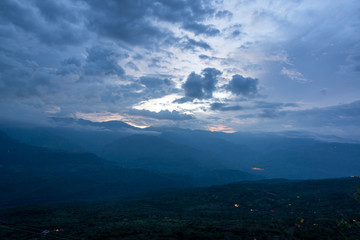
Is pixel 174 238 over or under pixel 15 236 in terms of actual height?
over

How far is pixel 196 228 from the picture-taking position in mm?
39156

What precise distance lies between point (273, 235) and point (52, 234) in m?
44.0

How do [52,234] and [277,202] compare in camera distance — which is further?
[277,202]

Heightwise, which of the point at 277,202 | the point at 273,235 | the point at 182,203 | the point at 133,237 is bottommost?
the point at 182,203

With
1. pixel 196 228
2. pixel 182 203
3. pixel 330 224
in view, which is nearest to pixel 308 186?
pixel 182 203

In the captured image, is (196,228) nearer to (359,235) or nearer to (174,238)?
(174,238)

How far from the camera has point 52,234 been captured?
3884cm

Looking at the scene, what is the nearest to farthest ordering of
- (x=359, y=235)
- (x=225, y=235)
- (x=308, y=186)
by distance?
1. (x=359, y=235)
2. (x=225, y=235)
3. (x=308, y=186)

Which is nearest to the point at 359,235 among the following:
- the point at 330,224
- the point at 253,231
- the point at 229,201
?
the point at 330,224

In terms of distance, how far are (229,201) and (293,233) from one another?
258 feet

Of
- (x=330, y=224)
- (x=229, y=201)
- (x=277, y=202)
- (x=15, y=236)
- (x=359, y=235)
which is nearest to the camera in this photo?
(x=359, y=235)

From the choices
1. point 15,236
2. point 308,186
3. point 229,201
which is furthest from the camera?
point 308,186

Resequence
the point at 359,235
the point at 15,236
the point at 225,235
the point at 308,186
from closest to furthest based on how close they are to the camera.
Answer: the point at 359,235, the point at 225,235, the point at 15,236, the point at 308,186

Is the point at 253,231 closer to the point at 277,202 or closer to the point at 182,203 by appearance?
the point at 277,202
